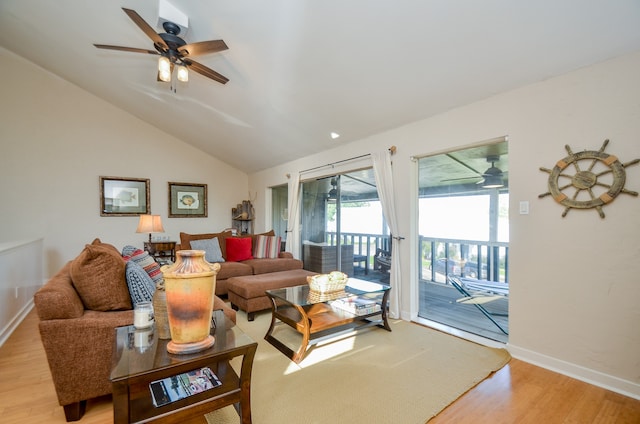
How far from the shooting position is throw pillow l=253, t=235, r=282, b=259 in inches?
197

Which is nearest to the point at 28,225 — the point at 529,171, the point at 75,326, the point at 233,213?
the point at 233,213

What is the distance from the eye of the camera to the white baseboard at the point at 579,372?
78.9 inches

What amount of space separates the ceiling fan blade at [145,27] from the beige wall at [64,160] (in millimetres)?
3920

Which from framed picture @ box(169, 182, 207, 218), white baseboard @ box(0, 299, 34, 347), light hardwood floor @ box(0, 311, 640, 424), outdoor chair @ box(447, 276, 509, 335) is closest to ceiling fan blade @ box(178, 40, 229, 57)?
light hardwood floor @ box(0, 311, 640, 424)

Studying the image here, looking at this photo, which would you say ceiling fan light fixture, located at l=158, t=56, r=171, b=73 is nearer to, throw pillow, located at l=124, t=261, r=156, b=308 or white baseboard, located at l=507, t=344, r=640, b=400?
throw pillow, located at l=124, t=261, r=156, b=308

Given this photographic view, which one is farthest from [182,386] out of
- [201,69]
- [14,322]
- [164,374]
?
[14,322]

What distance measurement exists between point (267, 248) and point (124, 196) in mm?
3023

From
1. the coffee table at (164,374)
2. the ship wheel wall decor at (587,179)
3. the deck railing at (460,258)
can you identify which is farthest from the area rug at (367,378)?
the ship wheel wall decor at (587,179)

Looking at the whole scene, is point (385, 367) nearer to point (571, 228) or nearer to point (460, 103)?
point (571, 228)

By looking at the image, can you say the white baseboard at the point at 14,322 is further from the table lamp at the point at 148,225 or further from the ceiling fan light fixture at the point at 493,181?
the ceiling fan light fixture at the point at 493,181

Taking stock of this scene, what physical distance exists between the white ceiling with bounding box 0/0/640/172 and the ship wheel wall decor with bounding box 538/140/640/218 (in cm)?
71

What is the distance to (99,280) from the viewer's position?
1852mm

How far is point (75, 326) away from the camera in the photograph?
166 cm

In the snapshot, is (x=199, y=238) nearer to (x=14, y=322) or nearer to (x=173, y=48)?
(x=14, y=322)
